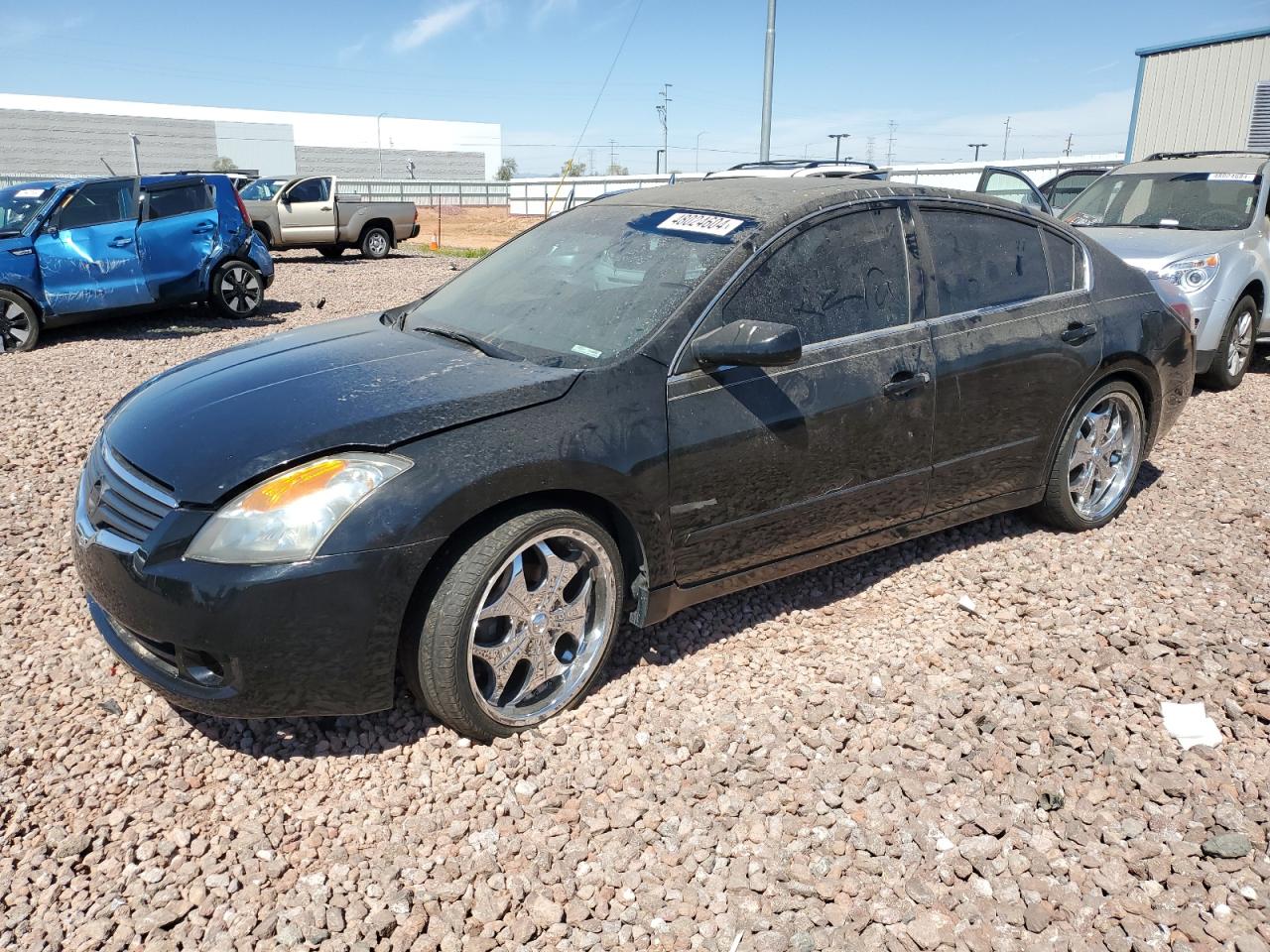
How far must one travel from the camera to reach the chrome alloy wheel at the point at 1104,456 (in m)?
4.59

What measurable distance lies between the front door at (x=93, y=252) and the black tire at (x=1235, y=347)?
10.6 m

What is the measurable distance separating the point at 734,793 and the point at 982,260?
2563mm

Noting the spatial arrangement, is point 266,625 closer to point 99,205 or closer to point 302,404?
point 302,404

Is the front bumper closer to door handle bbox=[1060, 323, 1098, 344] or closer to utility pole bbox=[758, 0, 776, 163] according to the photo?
door handle bbox=[1060, 323, 1098, 344]

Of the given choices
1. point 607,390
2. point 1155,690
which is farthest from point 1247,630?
point 607,390

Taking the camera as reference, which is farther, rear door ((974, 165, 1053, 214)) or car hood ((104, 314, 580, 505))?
rear door ((974, 165, 1053, 214))

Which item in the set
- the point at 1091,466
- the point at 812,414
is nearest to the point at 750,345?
the point at 812,414

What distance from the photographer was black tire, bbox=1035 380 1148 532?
14.6ft

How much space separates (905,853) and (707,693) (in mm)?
941

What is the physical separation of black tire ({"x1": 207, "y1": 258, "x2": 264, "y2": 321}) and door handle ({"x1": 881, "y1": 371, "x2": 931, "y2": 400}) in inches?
382

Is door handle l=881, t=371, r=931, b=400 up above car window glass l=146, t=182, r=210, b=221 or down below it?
below

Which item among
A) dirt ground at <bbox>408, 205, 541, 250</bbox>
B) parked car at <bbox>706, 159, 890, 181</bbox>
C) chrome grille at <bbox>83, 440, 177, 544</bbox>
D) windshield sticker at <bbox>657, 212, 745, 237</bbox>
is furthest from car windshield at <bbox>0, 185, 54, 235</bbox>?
dirt ground at <bbox>408, 205, 541, 250</bbox>

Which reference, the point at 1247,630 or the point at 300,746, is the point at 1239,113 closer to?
the point at 1247,630

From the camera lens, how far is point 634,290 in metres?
3.46
